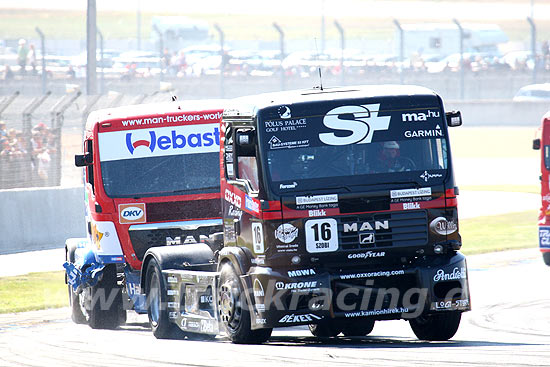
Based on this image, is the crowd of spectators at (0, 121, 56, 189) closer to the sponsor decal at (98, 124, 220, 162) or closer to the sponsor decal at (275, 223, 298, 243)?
the sponsor decal at (98, 124, 220, 162)

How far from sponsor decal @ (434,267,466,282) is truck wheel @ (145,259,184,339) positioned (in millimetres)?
3171

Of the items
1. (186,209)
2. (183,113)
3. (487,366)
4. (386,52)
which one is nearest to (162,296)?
(186,209)

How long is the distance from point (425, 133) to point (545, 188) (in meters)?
8.31

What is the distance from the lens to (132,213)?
514 inches

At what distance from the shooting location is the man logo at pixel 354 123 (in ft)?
32.6

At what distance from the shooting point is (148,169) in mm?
13227

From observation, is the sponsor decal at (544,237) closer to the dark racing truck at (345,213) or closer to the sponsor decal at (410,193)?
the dark racing truck at (345,213)

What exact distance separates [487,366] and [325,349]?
197 cm

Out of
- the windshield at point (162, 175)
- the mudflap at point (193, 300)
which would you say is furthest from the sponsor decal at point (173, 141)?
the mudflap at point (193, 300)

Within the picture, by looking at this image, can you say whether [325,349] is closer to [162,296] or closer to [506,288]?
[162,296]

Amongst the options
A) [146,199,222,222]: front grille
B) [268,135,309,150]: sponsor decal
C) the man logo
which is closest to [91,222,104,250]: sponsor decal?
[146,199,222,222]: front grille

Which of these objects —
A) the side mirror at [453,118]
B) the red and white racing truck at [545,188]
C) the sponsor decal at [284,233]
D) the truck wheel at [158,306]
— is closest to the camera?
the sponsor decal at [284,233]

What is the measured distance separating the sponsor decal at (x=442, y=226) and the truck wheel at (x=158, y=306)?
316 centimetres

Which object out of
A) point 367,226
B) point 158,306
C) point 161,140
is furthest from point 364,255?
point 161,140
